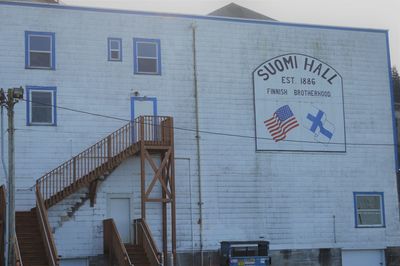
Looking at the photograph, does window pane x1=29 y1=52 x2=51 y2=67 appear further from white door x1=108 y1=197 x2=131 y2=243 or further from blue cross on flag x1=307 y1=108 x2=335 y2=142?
blue cross on flag x1=307 y1=108 x2=335 y2=142

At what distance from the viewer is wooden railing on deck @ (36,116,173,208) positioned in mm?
32141

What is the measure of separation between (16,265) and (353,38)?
73.9 feet

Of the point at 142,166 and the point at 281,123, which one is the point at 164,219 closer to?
the point at 142,166

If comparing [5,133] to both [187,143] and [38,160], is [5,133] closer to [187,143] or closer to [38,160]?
[38,160]

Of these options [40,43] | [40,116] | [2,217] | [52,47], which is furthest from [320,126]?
[2,217]

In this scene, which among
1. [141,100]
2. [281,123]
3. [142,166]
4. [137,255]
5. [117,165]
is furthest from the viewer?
[281,123]

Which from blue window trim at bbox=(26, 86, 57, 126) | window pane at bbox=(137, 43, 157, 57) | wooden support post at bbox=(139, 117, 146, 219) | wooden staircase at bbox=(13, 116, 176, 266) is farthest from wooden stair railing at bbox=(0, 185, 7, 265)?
window pane at bbox=(137, 43, 157, 57)

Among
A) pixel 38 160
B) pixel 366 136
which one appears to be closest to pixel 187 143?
pixel 38 160

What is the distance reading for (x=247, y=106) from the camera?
3669cm

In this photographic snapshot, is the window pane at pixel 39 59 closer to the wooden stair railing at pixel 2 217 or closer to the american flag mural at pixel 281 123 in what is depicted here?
the wooden stair railing at pixel 2 217

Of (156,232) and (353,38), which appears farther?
(353,38)

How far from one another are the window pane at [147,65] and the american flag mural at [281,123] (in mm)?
6256

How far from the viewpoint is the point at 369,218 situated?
38344 millimetres

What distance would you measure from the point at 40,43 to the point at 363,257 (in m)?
19.4
